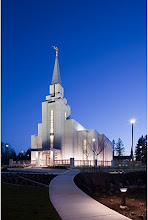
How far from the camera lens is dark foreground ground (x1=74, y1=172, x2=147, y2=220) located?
7641 mm

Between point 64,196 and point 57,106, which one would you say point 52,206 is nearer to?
point 64,196

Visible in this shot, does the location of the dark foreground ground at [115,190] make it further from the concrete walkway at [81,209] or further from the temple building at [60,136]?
the temple building at [60,136]

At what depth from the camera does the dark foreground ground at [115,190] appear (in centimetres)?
764

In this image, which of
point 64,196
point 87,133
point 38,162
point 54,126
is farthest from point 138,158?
point 64,196

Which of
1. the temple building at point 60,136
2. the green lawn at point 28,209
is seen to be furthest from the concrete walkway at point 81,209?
the temple building at point 60,136

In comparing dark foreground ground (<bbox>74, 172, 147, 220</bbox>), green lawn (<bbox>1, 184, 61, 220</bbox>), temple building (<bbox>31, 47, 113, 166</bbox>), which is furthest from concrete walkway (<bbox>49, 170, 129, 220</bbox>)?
temple building (<bbox>31, 47, 113, 166</bbox>)

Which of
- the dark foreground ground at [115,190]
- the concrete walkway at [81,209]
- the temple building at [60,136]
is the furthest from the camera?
the temple building at [60,136]

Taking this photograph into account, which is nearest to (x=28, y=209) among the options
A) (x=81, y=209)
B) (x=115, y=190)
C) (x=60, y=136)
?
(x=81, y=209)

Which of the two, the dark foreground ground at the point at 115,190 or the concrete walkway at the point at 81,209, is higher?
the concrete walkway at the point at 81,209

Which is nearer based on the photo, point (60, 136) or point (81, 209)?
point (81, 209)

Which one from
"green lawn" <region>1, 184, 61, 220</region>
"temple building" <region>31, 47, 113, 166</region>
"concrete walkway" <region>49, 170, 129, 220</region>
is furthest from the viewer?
"temple building" <region>31, 47, 113, 166</region>

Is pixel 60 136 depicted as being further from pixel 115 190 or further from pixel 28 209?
pixel 28 209

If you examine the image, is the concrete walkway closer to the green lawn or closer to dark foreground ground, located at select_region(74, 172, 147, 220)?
the green lawn

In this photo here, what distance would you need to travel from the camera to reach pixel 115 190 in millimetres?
12102
